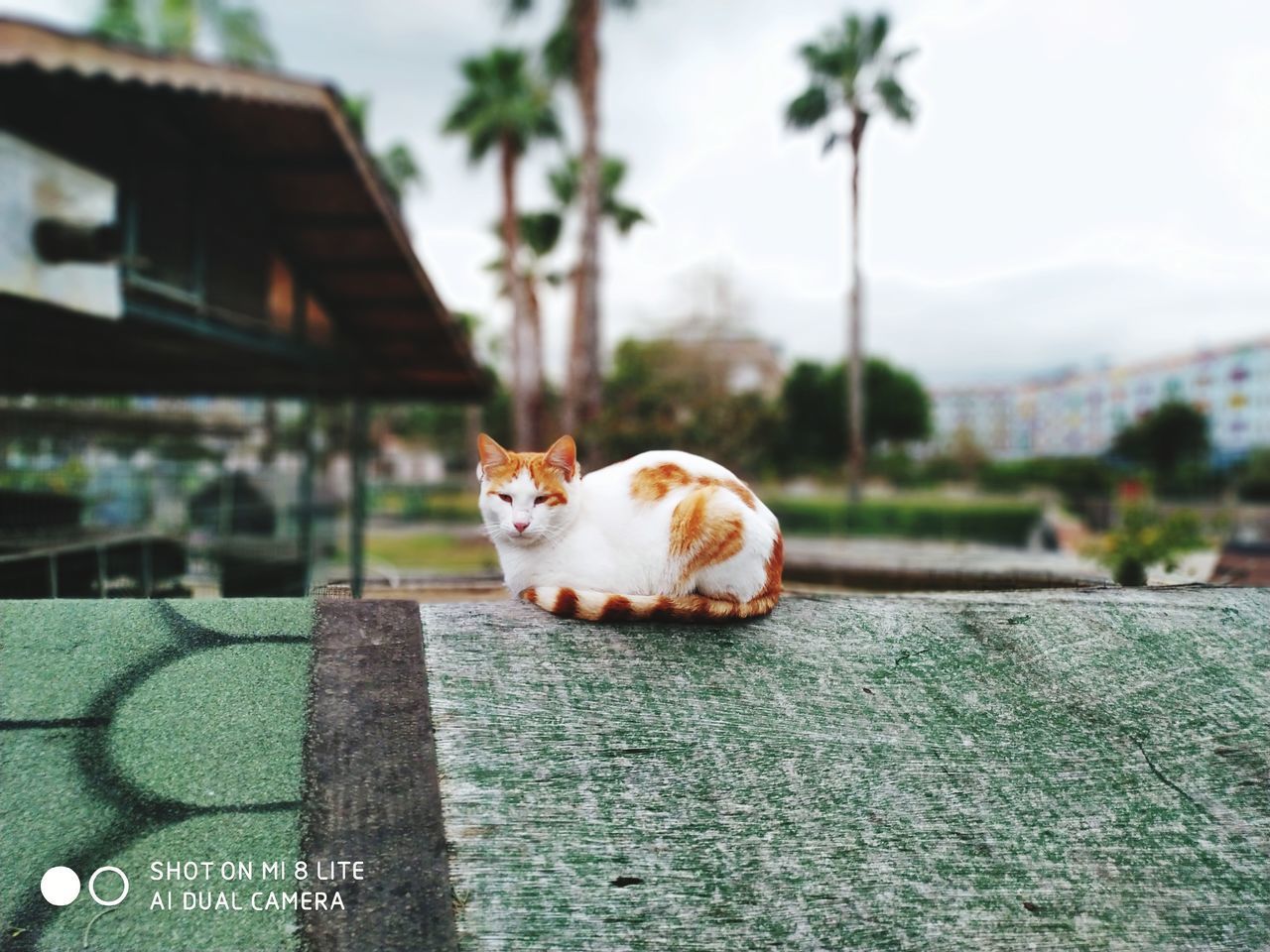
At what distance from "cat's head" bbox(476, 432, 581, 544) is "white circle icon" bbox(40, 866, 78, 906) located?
3.96 feet

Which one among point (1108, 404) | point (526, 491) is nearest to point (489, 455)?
point (526, 491)

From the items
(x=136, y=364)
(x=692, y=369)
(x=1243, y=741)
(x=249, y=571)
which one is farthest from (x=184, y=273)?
(x=692, y=369)

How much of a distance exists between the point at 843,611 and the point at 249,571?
403 centimetres

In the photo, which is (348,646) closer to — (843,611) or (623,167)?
(843,611)

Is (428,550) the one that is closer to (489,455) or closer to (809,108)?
(809,108)

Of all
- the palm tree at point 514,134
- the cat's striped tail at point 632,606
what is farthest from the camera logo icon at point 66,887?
the palm tree at point 514,134

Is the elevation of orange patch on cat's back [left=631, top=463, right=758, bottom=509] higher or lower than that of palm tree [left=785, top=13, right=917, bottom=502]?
lower

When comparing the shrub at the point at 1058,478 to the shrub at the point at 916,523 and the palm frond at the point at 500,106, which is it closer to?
the shrub at the point at 916,523

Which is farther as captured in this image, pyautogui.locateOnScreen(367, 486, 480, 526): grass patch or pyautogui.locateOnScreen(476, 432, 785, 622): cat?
pyautogui.locateOnScreen(367, 486, 480, 526): grass patch

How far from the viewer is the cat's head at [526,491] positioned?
2.26 m

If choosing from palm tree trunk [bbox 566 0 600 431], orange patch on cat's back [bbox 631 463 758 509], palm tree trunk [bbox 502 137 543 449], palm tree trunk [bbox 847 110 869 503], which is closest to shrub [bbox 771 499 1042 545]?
palm tree trunk [bbox 847 110 869 503]

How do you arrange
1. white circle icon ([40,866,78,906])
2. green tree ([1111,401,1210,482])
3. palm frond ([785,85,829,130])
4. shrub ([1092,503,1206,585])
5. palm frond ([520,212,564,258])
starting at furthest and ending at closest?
green tree ([1111,401,1210,482]) < palm frond ([520,212,564,258]) < palm frond ([785,85,829,130]) < shrub ([1092,503,1206,585]) < white circle icon ([40,866,78,906])

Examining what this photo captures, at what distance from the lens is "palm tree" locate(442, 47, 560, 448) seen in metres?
17.0

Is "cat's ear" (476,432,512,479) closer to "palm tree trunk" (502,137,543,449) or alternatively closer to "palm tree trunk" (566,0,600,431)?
"palm tree trunk" (566,0,600,431)
